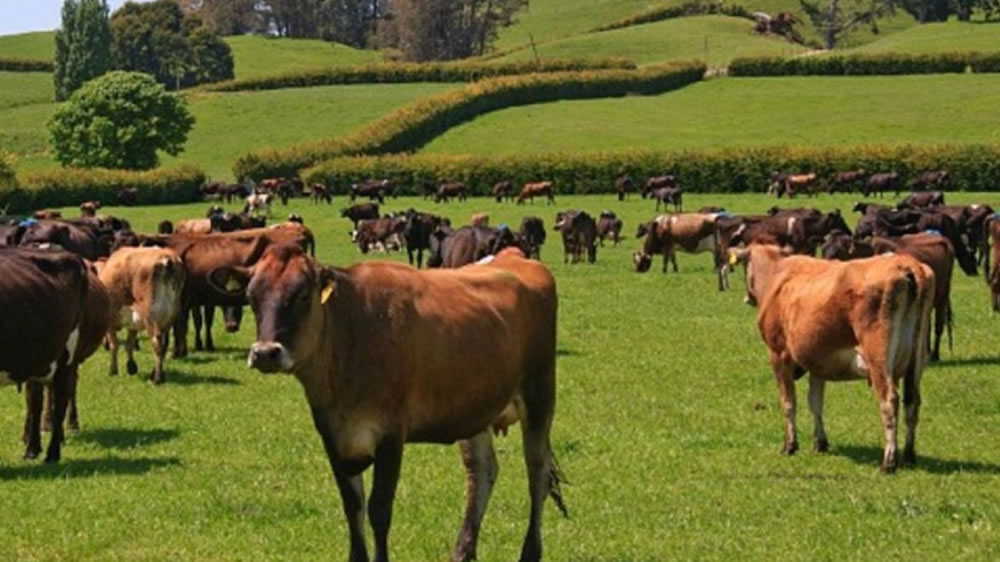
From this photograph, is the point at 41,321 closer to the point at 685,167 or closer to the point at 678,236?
the point at 678,236

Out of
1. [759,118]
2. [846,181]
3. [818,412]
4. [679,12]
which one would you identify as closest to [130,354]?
[818,412]

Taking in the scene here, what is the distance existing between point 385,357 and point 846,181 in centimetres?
6311

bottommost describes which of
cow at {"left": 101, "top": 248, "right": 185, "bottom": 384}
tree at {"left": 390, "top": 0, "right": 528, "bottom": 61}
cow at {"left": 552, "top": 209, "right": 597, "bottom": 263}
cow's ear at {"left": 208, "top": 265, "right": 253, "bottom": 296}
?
cow at {"left": 552, "top": 209, "right": 597, "bottom": 263}

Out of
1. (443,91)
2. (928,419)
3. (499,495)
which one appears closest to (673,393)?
(928,419)

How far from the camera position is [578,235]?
43688mm

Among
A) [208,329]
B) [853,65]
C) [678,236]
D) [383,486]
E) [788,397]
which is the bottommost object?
[678,236]

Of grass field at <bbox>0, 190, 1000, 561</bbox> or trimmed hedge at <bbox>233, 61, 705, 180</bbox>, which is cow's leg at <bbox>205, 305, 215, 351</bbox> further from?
trimmed hedge at <bbox>233, 61, 705, 180</bbox>

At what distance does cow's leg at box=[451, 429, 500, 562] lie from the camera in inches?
410

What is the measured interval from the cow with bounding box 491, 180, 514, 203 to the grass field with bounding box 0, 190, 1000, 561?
4814 cm

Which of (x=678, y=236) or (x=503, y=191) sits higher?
(x=678, y=236)

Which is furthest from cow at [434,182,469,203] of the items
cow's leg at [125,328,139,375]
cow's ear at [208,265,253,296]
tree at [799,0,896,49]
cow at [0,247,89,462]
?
tree at [799,0,896,49]

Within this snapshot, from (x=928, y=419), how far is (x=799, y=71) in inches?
3770

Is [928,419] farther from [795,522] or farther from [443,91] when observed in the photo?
[443,91]

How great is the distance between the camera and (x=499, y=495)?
1304 cm
